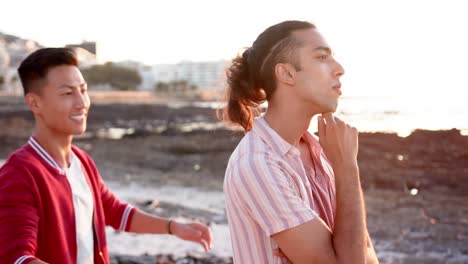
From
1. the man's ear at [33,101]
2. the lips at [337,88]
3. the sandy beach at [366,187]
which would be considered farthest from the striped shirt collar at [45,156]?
the sandy beach at [366,187]

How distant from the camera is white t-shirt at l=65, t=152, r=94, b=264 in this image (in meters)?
2.91

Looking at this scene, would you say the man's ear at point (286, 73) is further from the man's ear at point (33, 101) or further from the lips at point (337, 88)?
the man's ear at point (33, 101)

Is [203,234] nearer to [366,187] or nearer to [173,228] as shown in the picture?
[173,228]

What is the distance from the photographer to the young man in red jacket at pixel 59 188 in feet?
8.78

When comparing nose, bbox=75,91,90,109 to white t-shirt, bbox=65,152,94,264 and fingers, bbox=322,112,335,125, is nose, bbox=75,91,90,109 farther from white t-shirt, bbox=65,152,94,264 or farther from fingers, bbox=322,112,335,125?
fingers, bbox=322,112,335,125

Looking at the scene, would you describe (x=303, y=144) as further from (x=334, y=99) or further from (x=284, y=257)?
(x=284, y=257)

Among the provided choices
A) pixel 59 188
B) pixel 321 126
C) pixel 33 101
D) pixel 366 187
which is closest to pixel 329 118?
pixel 321 126

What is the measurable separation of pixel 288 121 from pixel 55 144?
4.39 feet

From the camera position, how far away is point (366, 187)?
13742 millimetres

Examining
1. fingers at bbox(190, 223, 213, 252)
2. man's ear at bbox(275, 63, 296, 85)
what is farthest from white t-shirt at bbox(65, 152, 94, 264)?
man's ear at bbox(275, 63, 296, 85)

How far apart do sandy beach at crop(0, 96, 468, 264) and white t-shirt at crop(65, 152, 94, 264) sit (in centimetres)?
187

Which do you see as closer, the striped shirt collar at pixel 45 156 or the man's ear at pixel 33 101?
the striped shirt collar at pixel 45 156

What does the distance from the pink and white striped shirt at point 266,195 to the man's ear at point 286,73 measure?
0.17 m

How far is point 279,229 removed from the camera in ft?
6.46
